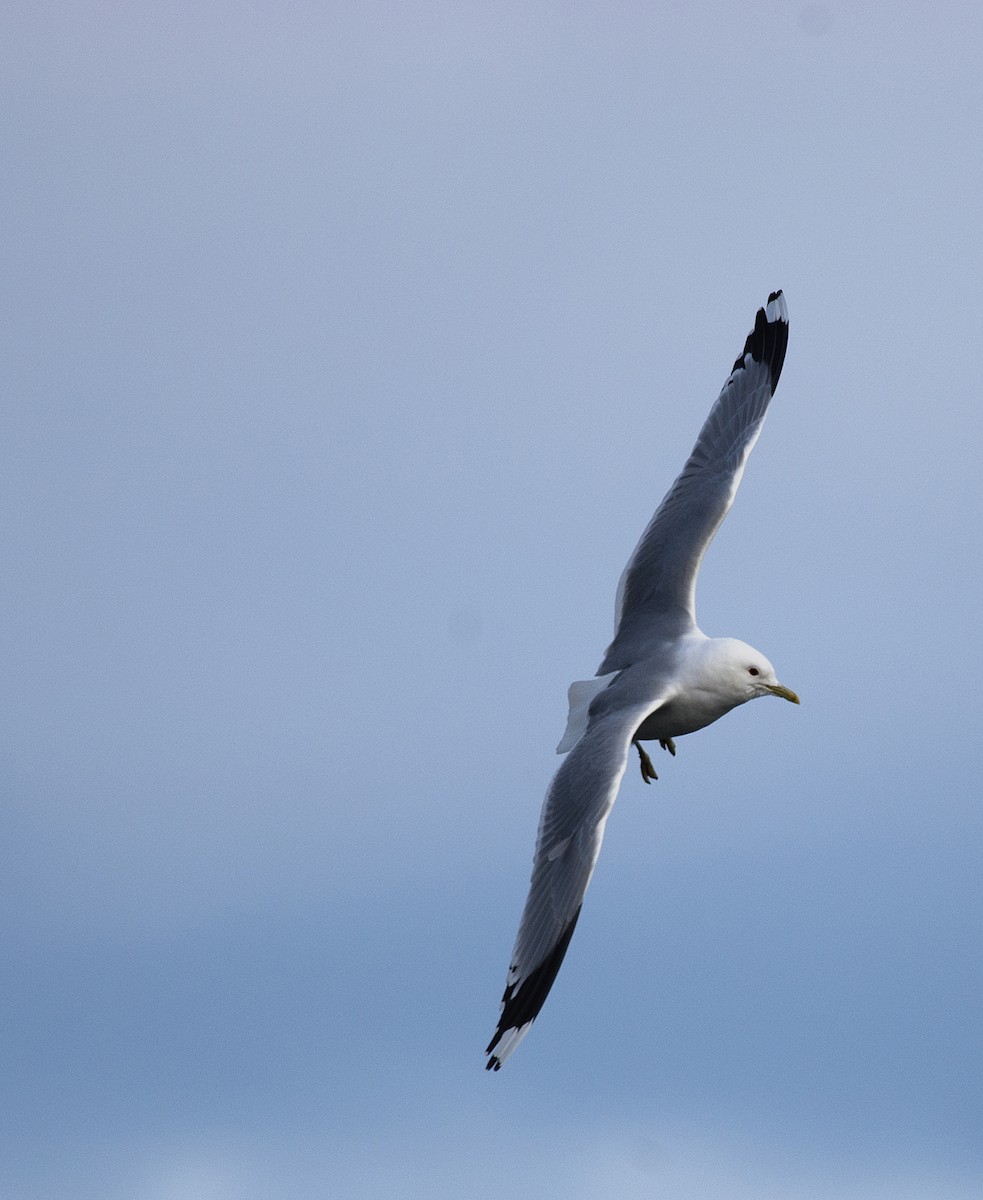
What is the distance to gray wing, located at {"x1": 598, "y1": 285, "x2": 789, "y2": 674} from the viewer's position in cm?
1109

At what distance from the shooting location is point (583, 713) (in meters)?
10.2

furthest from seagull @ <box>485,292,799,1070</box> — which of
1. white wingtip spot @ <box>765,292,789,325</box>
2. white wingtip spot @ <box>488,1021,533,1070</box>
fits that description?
white wingtip spot @ <box>765,292,789,325</box>

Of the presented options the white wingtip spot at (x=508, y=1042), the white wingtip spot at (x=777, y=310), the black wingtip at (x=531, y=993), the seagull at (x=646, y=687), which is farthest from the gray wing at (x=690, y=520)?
the white wingtip spot at (x=508, y=1042)

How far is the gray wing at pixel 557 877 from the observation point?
8.95 metres

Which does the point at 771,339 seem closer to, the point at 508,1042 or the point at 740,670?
the point at 740,670

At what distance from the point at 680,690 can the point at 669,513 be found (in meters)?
2.04

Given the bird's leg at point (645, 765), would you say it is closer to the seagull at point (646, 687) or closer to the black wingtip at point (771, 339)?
the seagull at point (646, 687)

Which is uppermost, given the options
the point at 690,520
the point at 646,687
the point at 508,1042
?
the point at 690,520

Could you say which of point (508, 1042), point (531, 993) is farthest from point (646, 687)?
point (508, 1042)

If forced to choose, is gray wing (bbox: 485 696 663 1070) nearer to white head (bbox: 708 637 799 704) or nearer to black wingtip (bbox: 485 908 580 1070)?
black wingtip (bbox: 485 908 580 1070)

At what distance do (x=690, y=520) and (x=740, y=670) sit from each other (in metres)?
1.67

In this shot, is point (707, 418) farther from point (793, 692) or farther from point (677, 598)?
point (793, 692)

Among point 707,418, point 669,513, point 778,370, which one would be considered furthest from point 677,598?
point 778,370

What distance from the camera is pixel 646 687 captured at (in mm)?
10141
